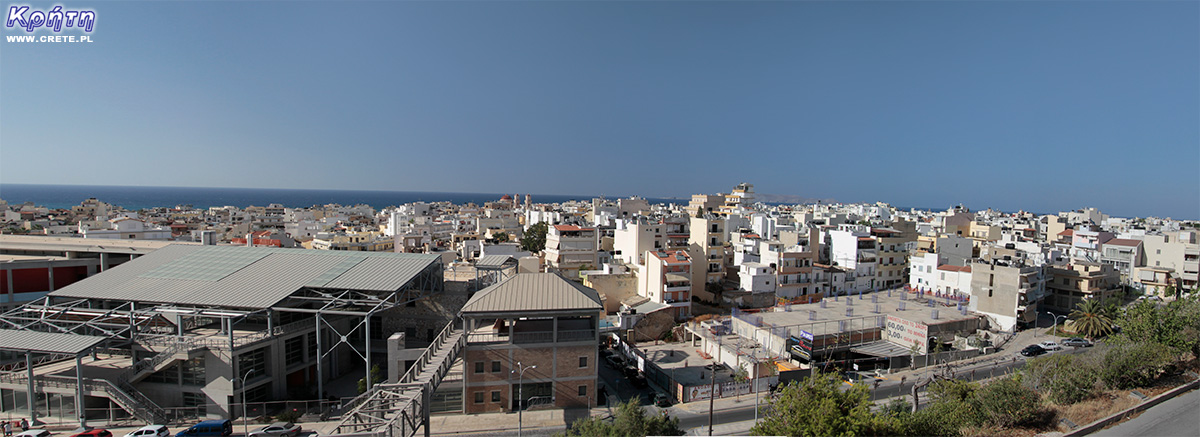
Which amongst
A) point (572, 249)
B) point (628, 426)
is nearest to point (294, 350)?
point (628, 426)

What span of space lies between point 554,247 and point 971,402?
155ft

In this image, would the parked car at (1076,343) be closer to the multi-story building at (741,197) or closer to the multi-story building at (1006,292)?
the multi-story building at (1006,292)

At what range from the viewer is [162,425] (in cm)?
2634

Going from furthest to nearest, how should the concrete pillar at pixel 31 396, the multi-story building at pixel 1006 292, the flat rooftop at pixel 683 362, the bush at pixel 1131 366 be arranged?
the multi-story building at pixel 1006 292
the flat rooftop at pixel 683 362
the concrete pillar at pixel 31 396
the bush at pixel 1131 366

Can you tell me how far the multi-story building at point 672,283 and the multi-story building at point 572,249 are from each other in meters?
13.3

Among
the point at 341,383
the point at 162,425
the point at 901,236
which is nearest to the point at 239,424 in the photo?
the point at 162,425

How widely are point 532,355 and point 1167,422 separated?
84.7 ft

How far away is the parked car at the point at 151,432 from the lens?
24.8 meters

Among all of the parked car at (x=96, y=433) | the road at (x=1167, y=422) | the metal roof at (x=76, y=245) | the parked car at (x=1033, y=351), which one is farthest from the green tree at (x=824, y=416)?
the metal roof at (x=76, y=245)

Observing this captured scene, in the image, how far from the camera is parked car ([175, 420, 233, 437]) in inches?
1015

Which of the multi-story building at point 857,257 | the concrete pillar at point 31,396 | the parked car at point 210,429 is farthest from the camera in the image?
the multi-story building at point 857,257

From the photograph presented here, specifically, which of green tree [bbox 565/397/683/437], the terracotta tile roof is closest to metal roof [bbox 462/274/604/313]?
green tree [bbox 565/397/683/437]

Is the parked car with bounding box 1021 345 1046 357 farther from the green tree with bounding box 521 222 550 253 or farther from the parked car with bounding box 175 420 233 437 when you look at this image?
the green tree with bounding box 521 222 550 253

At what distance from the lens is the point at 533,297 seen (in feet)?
97.5
